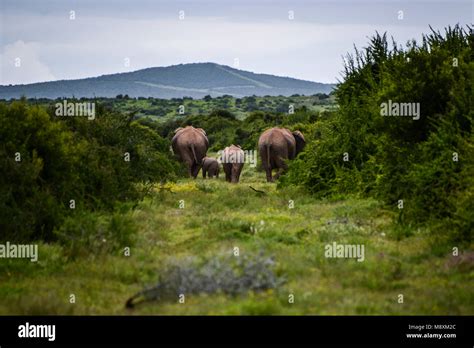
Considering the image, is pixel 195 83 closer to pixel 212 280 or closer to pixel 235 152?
pixel 235 152

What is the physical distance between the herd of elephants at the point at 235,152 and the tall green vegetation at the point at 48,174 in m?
11.1

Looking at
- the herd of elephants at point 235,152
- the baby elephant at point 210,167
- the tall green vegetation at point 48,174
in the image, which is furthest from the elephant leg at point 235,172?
the tall green vegetation at point 48,174

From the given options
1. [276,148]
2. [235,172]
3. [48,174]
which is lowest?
[235,172]

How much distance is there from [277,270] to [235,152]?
794 inches

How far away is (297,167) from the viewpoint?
23781 mm

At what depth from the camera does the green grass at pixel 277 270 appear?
903cm

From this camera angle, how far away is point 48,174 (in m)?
14.6

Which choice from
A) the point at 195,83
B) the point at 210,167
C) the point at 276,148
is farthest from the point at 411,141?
the point at 195,83

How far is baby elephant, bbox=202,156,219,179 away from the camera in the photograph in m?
34.4

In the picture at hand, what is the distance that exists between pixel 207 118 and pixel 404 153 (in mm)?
43371

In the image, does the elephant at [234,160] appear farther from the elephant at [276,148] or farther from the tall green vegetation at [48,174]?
the tall green vegetation at [48,174]

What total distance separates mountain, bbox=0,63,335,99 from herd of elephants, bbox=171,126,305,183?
96072 mm

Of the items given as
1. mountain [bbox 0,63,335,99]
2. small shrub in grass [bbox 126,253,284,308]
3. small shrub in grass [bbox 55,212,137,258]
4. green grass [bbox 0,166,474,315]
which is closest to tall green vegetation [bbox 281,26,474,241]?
green grass [bbox 0,166,474,315]
